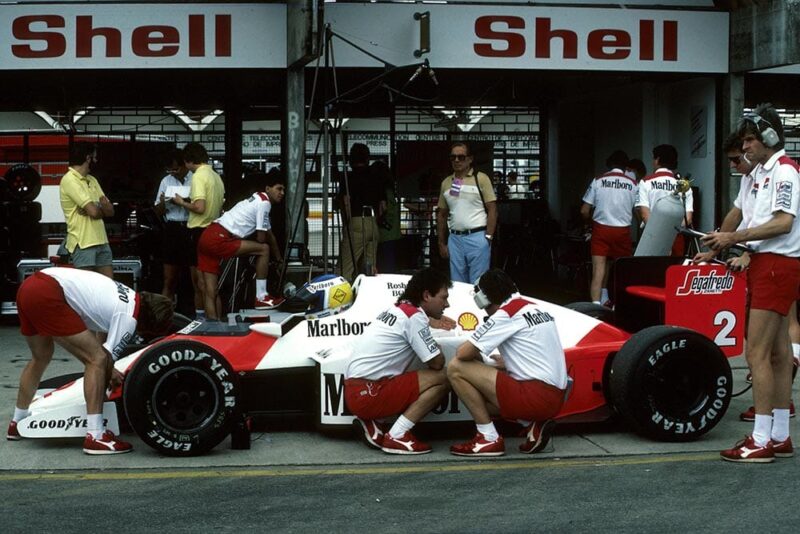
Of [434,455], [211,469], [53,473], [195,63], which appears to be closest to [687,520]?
[434,455]

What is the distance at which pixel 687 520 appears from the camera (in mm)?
5508

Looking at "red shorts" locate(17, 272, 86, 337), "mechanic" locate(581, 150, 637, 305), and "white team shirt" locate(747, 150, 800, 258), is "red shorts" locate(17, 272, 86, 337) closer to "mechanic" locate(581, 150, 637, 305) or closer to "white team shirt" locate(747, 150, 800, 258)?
"white team shirt" locate(747, 150, 800, 258)

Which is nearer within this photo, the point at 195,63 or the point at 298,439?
the point at 298,439

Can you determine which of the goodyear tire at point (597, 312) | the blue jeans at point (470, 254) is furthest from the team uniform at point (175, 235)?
the goodyear tire at point (597, 312)

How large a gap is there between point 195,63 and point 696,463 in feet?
24.1

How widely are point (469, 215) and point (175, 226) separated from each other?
3.13 m

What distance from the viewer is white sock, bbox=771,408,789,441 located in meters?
6.83

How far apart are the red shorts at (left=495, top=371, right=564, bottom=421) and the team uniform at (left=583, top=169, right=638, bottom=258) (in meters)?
5.40

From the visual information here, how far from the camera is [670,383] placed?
7.19m

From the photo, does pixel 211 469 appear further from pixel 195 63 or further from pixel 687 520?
pixel 195 63

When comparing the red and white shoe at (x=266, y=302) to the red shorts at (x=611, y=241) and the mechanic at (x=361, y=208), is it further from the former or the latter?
the red shorts at (x=611, y=241)

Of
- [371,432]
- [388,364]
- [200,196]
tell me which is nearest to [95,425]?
[371,432]

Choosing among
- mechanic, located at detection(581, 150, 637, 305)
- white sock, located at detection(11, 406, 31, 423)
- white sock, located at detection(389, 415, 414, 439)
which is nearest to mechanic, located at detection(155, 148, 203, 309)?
mechanic, located at detection(581, 150, 637, 305)

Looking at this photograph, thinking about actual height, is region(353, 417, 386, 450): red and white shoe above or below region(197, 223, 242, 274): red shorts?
below
